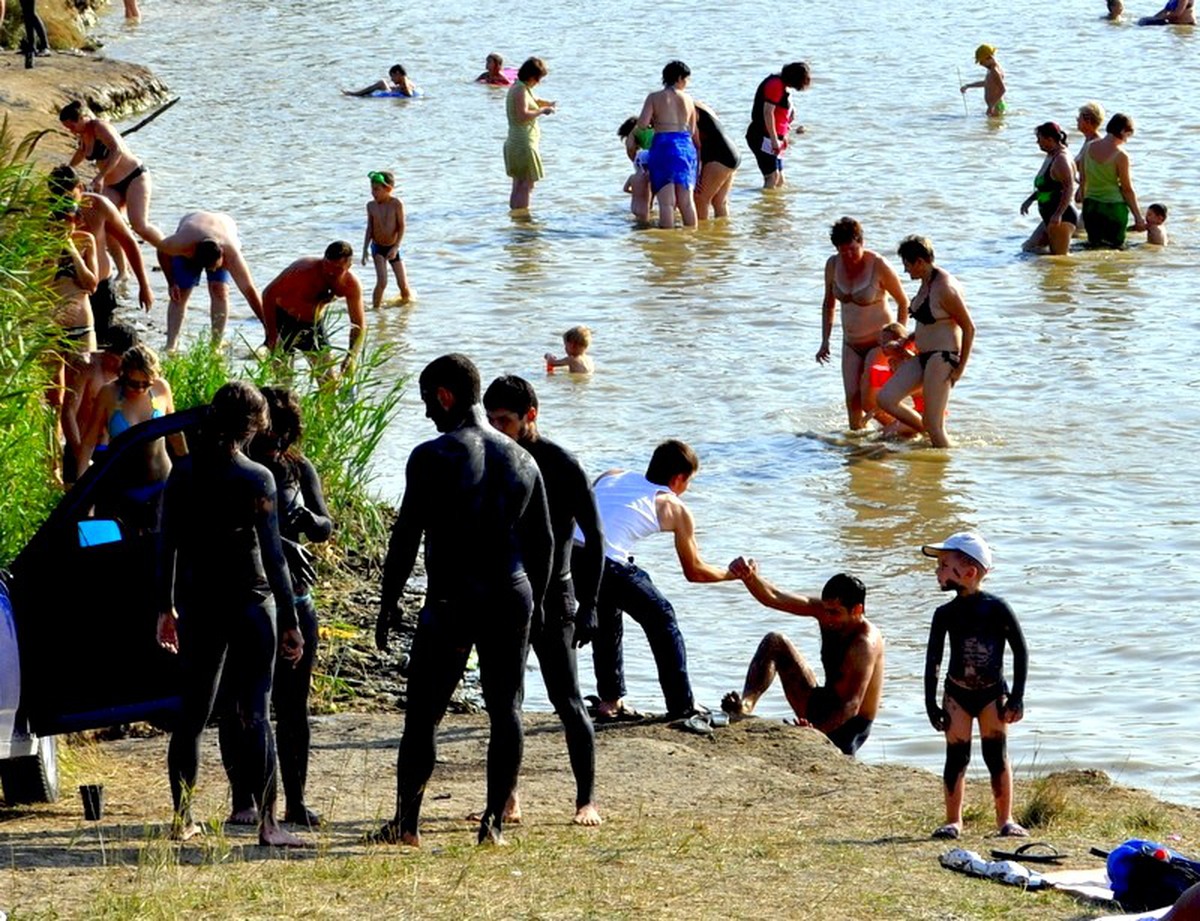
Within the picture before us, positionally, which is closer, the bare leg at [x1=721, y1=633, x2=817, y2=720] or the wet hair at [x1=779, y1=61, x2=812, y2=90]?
the bare leg at [x1=721, y1=633, x2=817, y2=720]

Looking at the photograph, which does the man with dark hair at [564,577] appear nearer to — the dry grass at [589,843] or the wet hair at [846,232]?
the dry grass at [589,843]

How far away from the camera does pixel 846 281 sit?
45.6 ft

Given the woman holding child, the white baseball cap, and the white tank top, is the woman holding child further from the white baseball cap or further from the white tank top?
the white baseball cap

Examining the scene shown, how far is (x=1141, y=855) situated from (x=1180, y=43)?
1231 inches

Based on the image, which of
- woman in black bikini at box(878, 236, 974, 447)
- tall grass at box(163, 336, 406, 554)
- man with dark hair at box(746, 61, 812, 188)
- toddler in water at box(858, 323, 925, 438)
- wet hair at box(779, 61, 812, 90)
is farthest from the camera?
man with dark hair at box(746, 61, 812, 188)

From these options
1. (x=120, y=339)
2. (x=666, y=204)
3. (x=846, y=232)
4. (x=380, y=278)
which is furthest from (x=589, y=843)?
(x=666, y=204)

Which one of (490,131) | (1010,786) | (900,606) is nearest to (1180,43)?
(490,131)

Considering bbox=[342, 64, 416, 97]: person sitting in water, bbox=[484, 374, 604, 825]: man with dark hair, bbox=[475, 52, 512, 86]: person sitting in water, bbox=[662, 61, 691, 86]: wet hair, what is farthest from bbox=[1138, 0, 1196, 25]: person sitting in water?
bbox=[484, 374, 604, 825]: man with dark hair

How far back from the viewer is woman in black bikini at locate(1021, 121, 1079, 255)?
1906 cm

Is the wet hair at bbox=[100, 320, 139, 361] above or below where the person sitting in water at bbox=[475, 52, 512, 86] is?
below

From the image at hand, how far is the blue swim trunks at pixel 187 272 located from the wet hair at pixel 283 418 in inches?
342

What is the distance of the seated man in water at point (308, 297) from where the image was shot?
538 inches

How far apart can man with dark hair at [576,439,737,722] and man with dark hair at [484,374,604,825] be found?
1.42 metres

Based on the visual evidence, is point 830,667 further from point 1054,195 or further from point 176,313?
point 1054,195
